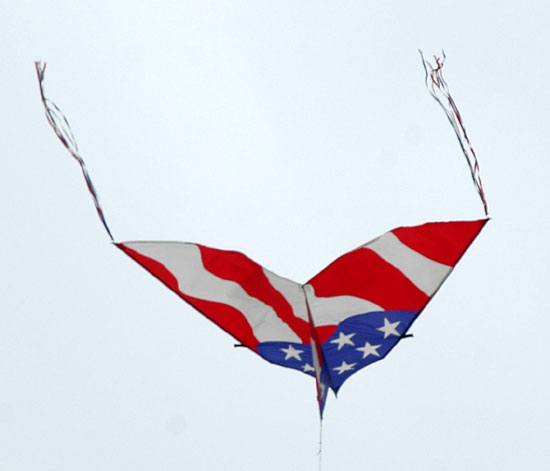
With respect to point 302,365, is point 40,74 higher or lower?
higher

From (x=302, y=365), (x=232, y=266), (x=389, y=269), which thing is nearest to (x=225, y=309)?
(x=232, y=266)

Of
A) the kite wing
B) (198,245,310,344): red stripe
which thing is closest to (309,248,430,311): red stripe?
the kite wing

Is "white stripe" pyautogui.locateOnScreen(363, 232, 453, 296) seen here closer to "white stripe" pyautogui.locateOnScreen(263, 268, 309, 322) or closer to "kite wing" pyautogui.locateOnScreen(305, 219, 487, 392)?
"kite wing" pyautogui.locateOnScreen(305, 219, 487, 392)

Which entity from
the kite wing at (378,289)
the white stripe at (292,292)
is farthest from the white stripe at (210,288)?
the kite wing at (378,289)

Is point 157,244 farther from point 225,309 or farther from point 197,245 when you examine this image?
point 225,309

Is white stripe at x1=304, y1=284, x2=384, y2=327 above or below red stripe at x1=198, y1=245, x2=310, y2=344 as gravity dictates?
below
